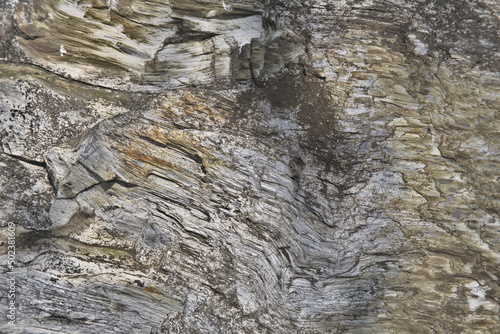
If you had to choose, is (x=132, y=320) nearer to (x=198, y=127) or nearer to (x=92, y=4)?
(x=198, y=127)

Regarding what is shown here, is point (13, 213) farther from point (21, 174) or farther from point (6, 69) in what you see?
point (6, 69)

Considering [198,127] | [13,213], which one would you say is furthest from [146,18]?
[13,213]

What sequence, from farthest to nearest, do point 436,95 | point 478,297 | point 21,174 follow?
point 21,174 < point 436,95 < point 478,297

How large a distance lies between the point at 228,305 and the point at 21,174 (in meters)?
3.26

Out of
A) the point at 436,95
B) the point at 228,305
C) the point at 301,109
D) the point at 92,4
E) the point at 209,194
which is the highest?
the point at 92,4

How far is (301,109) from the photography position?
14.4 feet

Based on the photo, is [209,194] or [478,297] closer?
[478,297]

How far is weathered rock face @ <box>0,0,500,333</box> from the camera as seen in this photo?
4.15 m

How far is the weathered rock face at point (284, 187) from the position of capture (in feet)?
13.6

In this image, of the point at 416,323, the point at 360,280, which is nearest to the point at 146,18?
the point at 360,280

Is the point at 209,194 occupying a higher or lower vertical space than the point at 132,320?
higher

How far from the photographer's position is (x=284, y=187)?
432cm

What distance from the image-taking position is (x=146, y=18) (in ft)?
15.6

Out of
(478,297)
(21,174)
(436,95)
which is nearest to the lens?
(478,297)
